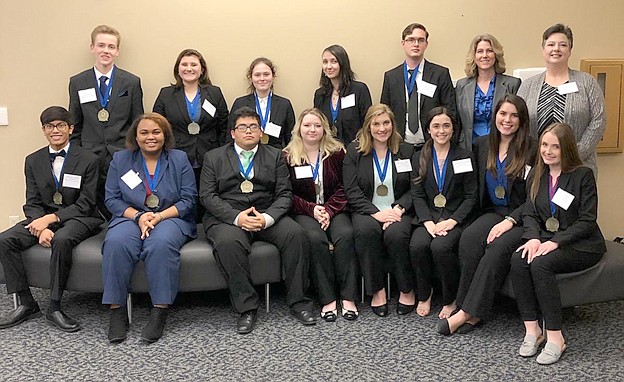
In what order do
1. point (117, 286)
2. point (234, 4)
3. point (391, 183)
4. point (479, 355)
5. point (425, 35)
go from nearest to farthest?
point (479, 355), point (117, 286), point (391, 183), point (425, 35), point (234, 4)

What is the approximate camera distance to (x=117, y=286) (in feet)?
11.9

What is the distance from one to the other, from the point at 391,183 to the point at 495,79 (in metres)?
1.07

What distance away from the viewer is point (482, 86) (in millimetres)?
4367

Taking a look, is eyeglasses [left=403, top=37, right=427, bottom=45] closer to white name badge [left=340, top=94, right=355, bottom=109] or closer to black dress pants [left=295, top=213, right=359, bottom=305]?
white name badge [left=340, top=94, right=355, bottom=109]

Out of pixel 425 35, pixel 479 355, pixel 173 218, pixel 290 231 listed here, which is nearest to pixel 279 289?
pixel 290 231

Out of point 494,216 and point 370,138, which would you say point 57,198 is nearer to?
point 370,138

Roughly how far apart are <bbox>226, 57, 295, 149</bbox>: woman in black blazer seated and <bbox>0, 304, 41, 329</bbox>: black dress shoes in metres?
1.80

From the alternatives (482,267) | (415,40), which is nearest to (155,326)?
(482,267)

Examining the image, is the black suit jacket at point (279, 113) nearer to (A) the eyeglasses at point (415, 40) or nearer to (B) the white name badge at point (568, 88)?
(A) the eyeglasses at point (415, 40)

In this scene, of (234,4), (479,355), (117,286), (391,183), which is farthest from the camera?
(234,4)

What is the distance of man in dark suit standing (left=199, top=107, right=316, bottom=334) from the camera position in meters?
3.76

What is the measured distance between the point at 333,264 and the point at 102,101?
2102 millimetres

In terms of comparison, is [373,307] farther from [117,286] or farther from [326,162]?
[117,286]

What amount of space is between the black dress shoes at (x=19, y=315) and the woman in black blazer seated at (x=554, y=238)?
2.98 meters
